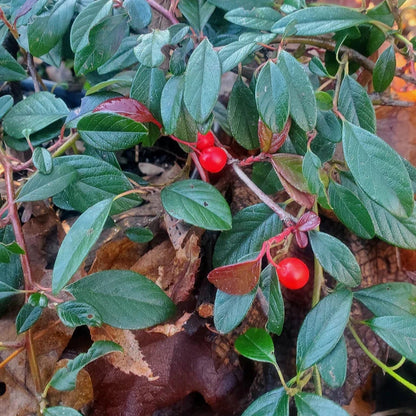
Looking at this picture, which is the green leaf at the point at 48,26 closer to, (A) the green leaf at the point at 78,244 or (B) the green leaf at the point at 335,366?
(A) the green leaf at the point at 78,244

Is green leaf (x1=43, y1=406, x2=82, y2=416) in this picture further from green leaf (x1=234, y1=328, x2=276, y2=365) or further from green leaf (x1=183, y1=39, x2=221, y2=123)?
green leaf (x1=183, y1=39, x2=221, y2=123)

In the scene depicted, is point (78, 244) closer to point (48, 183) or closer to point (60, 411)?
point (48, 183)

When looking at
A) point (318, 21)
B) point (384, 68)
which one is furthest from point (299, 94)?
point (384, 68)

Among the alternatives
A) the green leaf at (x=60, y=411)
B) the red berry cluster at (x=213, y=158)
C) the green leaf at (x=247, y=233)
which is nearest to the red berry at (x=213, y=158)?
the red berry cluster at (x=213, y=158)

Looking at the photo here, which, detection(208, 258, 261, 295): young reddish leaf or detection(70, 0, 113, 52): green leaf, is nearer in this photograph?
detection(208, 258, 261, 295): young reddish leaf

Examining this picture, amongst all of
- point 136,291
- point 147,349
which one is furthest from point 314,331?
point 147,349

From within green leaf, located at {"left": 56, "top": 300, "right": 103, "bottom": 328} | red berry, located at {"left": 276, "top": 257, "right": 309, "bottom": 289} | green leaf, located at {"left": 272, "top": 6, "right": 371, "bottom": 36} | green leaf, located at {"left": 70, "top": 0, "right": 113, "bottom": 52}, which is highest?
green leaf, located at {"left": 70, "top": 0, "right": 113, "bottom": 52}

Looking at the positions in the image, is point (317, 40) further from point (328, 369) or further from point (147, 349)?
point (147, 349)

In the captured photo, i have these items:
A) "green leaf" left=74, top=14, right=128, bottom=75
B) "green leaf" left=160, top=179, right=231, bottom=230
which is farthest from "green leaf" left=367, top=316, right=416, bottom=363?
"green leaf" left=74, top=14, right=128, bottom=75
